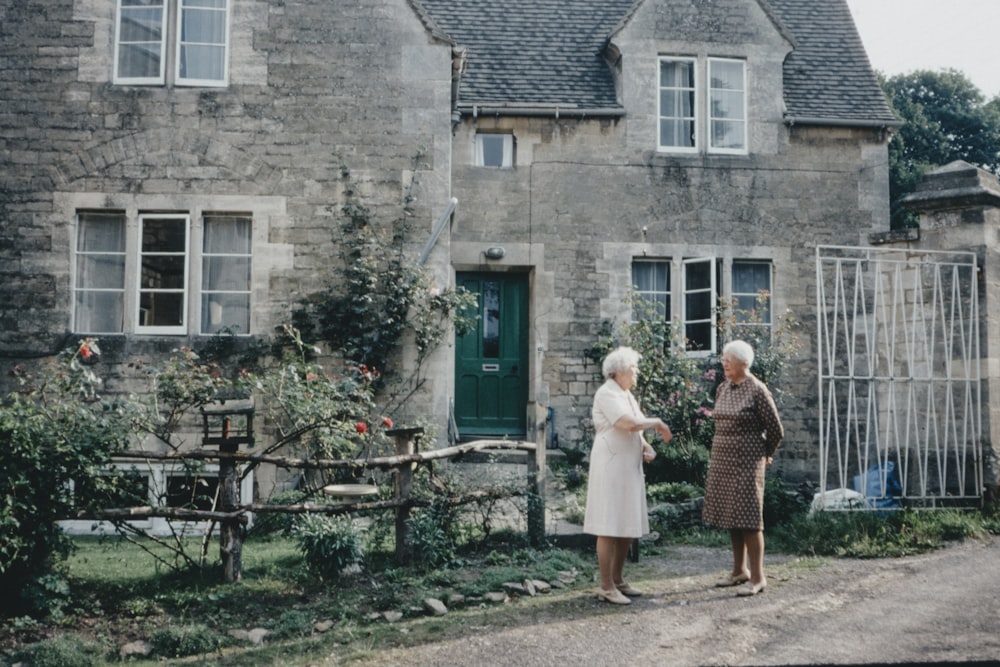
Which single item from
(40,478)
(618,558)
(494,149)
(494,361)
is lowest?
(618,558)

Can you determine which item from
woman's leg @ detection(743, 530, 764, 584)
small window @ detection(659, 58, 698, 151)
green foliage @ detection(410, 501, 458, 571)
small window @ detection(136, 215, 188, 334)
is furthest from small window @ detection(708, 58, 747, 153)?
woman's leg @ detection(743, 530, 764, 584)

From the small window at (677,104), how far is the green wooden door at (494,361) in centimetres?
316

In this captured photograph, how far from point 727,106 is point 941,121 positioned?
15748 mm

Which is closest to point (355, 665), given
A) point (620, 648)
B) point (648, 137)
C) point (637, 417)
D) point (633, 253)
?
point (620, 648)

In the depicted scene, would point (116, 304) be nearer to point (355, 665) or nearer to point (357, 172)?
point (357, 172)

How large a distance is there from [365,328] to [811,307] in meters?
6.83

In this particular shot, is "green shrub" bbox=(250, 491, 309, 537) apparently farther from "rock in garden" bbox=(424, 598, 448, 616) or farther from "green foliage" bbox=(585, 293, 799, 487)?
"green foliage" bbox=(585, 293, 799, 487)

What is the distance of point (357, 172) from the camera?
11.8 metres

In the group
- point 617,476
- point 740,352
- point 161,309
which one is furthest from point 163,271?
point 740,352

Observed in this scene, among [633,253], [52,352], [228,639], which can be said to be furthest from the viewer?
[633,253]

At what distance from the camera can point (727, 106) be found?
14.7 m

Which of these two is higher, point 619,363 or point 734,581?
point 619,363

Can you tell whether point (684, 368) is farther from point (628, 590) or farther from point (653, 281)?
point (628, 590)

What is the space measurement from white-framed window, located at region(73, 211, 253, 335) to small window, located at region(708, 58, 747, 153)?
711cm
